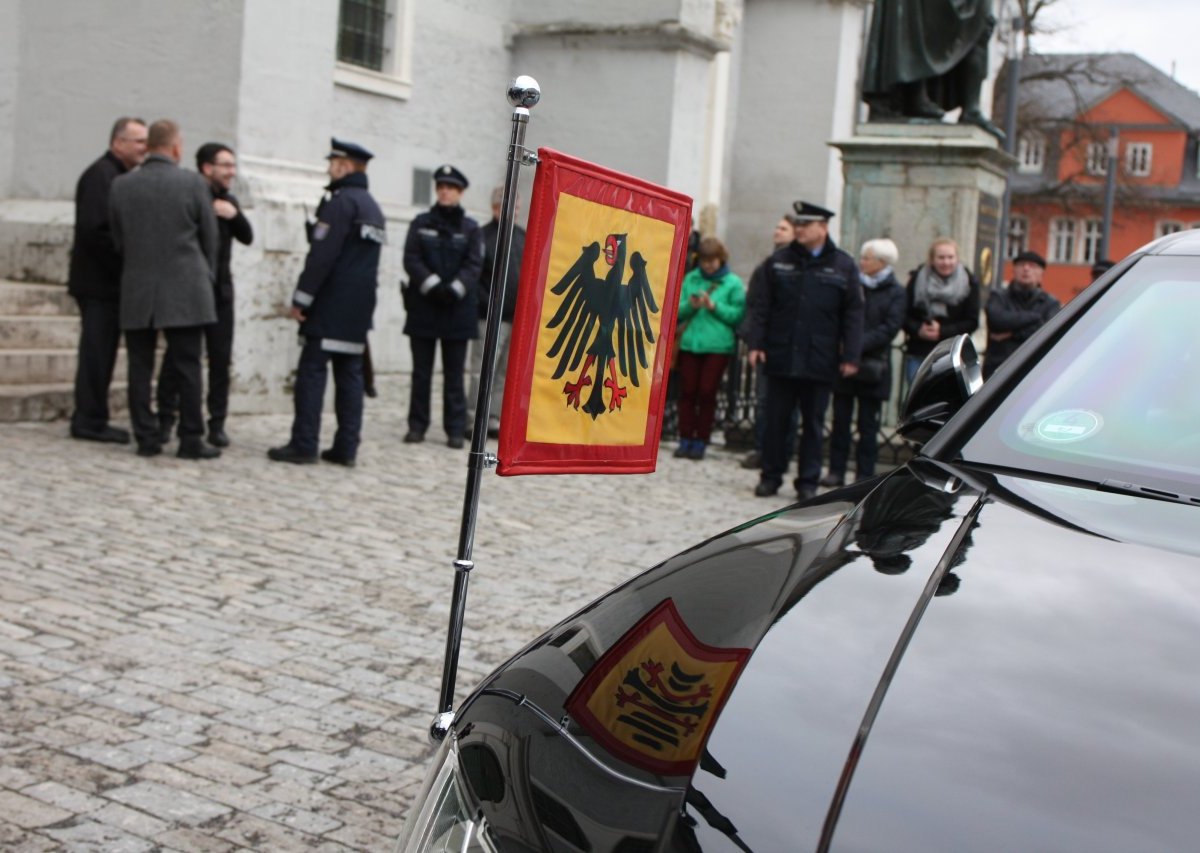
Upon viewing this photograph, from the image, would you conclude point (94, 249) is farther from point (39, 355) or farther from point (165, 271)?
point (39, 355)

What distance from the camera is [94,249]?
10156 mm

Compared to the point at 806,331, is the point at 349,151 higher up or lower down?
higher up

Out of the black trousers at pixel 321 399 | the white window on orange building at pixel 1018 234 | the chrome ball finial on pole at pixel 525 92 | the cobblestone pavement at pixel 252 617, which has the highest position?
the white window on orange building at pixel 1018 234

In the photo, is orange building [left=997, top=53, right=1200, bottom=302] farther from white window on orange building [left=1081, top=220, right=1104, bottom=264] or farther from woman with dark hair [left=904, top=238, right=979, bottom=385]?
→ woman with dark hair [left=904, top=238, right=979, bottom=385]

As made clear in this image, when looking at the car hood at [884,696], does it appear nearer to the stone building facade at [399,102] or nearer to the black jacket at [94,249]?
the black jacket at [94,249]

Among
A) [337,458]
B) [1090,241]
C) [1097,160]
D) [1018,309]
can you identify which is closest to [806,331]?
[1018,309]

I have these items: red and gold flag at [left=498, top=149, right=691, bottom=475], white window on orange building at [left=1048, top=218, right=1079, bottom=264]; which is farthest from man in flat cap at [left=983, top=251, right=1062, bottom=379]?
white window on orange building at [left=1048, top=218, right=1079, bottom=264]

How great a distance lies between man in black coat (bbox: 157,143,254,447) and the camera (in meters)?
10.4

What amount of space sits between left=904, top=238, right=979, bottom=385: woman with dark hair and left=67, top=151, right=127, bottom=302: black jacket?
5.64 meters

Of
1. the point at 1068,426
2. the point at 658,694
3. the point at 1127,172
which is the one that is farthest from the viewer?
the point at 1127,172

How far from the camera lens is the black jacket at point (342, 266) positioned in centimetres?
1002

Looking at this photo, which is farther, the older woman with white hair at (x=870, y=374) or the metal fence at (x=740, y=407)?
the metal fence at (x=740, y=407)

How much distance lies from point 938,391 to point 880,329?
25.4 ft

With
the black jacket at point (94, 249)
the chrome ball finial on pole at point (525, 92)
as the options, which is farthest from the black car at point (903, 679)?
the black jacket at point (94, 249)
